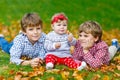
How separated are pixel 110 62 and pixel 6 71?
207cm

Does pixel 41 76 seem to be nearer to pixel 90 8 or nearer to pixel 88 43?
pixel 88 43

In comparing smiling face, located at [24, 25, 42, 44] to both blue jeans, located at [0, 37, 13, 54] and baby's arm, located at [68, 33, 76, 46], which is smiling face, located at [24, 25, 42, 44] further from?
blue jeans, located at [0, 37, 13, 54]

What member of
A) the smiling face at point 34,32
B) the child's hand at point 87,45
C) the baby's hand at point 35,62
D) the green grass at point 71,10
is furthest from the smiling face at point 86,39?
the green grass at point 71,10

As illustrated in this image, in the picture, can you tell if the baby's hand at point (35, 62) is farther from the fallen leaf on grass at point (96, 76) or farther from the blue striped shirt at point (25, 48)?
the fallen leaf on grass at point (96, 76)

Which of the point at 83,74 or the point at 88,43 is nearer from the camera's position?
the point at 83,74

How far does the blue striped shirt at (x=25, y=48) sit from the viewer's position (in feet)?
27.9

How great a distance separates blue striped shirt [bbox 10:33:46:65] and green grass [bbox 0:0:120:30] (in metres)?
6.18

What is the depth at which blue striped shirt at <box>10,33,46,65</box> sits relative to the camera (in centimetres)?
849

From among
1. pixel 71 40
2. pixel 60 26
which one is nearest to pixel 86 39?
pixel 71 40

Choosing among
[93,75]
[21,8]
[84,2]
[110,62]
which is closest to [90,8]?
[84,2]

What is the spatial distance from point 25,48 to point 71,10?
8.82 m

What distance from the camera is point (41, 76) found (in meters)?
7.58

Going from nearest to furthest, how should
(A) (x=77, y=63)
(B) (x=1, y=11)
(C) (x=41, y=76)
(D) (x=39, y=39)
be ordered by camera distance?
1. (C) (x=41, y=76)
2. (A) (x=77, y=63)
3. (D) (x=39, y=39)
4. (B) (x=1, y=11)

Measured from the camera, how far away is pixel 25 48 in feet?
28.3
